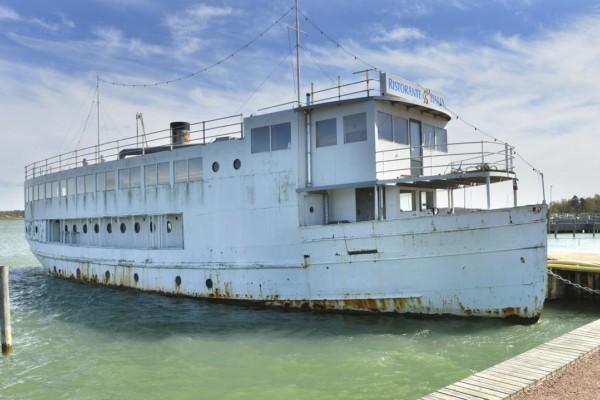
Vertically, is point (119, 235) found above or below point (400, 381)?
above

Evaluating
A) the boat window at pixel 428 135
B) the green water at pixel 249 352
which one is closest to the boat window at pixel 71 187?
the green water at pixel 249 352

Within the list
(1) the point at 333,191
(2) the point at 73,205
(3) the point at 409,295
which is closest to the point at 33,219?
(2) the point at 73,205

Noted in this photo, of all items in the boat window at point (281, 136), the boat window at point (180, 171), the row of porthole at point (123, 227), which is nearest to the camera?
the boat window at point (281, 136)

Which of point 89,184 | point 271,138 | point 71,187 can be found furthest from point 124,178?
point 271,138

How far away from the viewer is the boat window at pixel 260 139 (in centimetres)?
1504

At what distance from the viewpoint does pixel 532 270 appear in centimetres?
1188

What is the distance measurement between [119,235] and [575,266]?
17.1 metres

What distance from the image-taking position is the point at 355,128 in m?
14.0

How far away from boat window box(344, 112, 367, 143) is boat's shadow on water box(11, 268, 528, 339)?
4.84m

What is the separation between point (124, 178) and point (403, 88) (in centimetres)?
1148

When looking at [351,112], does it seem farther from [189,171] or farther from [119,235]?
[119,235]

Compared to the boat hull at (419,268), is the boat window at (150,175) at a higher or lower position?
higher

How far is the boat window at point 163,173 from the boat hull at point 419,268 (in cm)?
504

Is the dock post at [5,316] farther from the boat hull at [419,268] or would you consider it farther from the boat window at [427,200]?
the boat window at [427,200]
